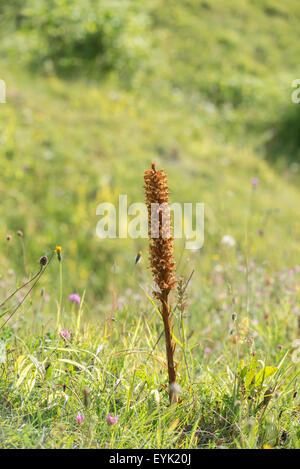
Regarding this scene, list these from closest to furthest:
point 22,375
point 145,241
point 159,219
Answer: point 159,219
point 22,375
point 145,241

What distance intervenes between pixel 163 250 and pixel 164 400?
0.64m

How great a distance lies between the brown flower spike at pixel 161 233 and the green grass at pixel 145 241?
285 mm

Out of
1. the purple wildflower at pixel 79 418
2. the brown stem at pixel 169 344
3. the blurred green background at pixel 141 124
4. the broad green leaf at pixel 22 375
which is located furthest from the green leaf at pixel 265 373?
the blurred green background at pixel 141 124

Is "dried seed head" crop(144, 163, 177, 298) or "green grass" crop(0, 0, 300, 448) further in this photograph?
"green grass" crop(0, 0, 300, 448)

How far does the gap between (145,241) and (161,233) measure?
14.6 ft

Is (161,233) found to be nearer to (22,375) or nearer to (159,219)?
(159,219)

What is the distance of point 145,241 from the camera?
616cm

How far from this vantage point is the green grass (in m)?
1.88

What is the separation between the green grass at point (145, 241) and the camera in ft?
6.18

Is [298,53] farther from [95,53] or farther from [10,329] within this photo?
[10,329]

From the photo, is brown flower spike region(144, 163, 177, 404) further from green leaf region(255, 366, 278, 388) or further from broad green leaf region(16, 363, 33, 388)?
broad green leaf region(16, 363, 33, 388)

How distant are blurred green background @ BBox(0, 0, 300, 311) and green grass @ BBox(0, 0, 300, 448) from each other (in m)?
0.04

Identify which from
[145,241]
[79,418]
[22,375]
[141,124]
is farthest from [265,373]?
[141,124]

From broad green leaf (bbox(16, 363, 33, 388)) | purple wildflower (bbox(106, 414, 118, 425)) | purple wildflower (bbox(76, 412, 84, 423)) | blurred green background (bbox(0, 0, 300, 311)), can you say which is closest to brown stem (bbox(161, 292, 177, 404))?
purple wildflower (bbox(106, 414, 118, 425))
